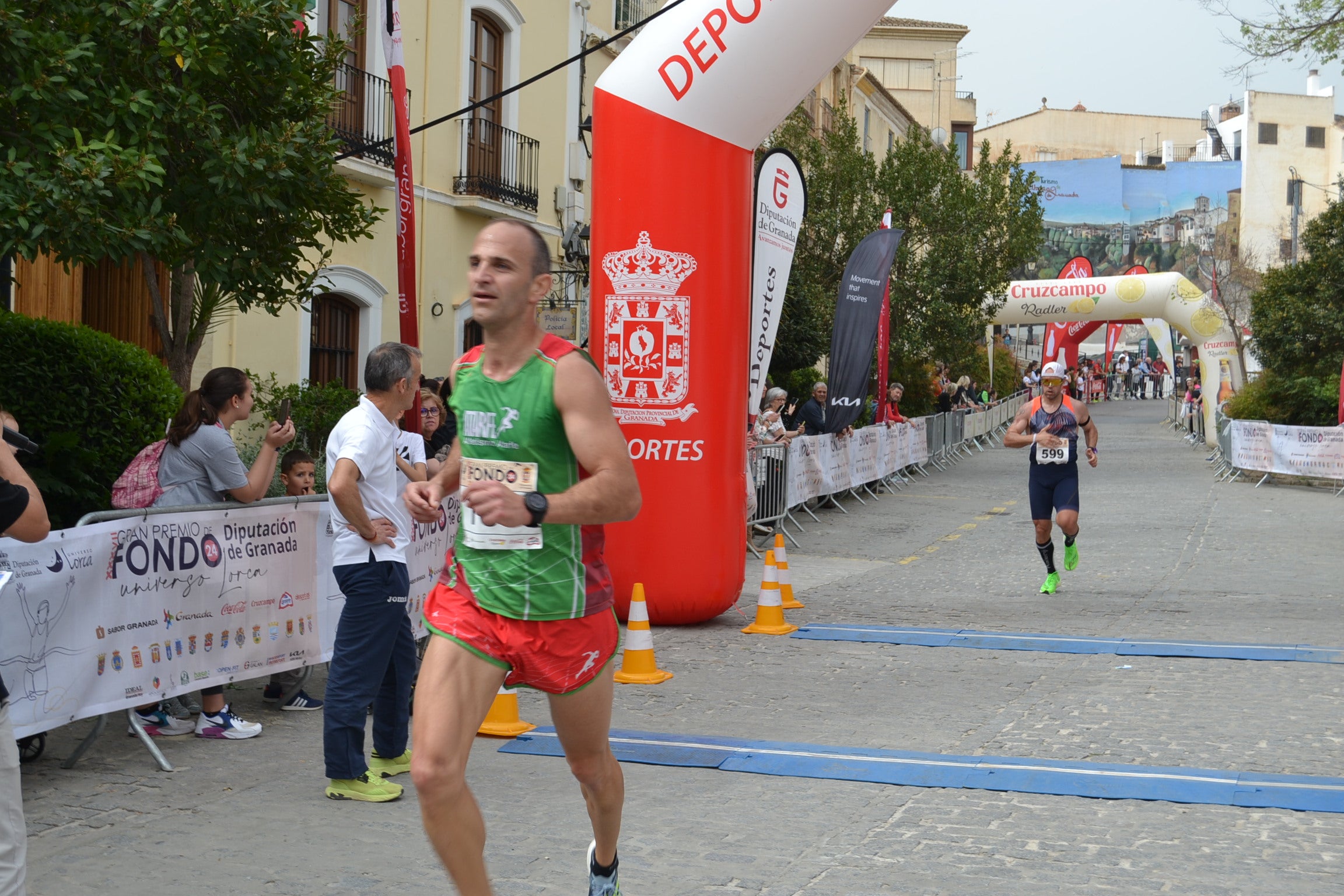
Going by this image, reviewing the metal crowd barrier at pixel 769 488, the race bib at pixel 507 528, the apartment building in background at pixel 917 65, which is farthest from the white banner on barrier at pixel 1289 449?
the apartment building in background at pixel 917 65

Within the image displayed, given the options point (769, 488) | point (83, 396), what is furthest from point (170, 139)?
point (769, 488)

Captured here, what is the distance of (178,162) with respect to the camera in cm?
769

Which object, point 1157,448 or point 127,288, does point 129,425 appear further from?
point 1157,448

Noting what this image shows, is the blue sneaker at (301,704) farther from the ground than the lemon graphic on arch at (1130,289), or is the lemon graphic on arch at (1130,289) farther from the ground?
the lemon graphic on arch at (1130,289)

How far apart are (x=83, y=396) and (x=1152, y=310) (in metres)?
30.0

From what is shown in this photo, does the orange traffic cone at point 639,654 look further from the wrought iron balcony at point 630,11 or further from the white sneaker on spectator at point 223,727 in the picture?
the wrought iron balcony at point 630,11

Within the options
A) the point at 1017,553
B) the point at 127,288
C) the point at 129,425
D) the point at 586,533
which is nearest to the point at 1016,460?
the point at 1017,553

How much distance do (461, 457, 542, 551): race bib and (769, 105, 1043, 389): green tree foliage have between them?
21401 millimetres

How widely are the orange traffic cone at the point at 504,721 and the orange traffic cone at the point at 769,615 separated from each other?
326cm

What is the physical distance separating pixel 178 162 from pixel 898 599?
6836mm

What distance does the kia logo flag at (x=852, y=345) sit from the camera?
17750mm

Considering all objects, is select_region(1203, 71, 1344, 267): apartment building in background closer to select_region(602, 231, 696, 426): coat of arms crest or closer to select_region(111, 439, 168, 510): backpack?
select_region(602, 231, 696, 426): coat of arms crest

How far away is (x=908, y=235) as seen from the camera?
89.0ft

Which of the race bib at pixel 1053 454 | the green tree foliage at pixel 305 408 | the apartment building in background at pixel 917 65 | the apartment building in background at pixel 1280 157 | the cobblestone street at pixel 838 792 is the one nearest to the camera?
the cobblestone street at pixel 838 792
